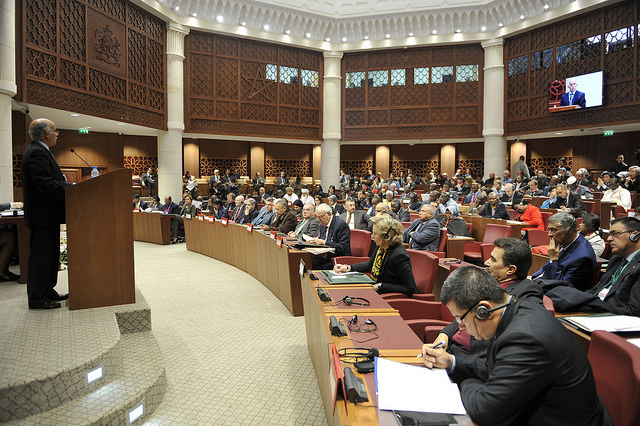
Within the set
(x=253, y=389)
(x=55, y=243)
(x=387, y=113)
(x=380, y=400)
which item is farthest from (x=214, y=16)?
(x=380, y=400)

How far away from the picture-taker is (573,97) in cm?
1330

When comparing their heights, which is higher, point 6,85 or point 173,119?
point 173,119

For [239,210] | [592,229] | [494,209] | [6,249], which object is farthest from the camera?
[239,210]

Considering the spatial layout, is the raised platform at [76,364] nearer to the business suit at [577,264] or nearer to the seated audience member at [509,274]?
the seated audience member at [509,274]

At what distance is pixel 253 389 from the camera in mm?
3145

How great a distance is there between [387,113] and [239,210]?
1018 cm

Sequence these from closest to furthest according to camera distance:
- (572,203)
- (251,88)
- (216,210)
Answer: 1. (572,203)
2. (216,210)
3. (251,88)

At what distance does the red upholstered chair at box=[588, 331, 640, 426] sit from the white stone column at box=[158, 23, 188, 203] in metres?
13.6

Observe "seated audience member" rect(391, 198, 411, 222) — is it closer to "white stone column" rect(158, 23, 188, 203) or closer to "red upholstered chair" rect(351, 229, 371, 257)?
"red upholstered chair" rect(351, 229, 371, 257)

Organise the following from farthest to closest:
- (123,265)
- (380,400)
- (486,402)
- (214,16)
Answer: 1. (214,16)
2. (123,265)
3. (380,400)
4. (486,402)

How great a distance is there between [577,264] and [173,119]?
12.8 metres

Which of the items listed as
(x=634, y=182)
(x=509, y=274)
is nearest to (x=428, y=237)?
(x=509, y=274)

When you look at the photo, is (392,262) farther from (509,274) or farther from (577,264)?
(577,264)

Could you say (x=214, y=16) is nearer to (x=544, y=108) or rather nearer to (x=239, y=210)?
(x=239, y=210)
